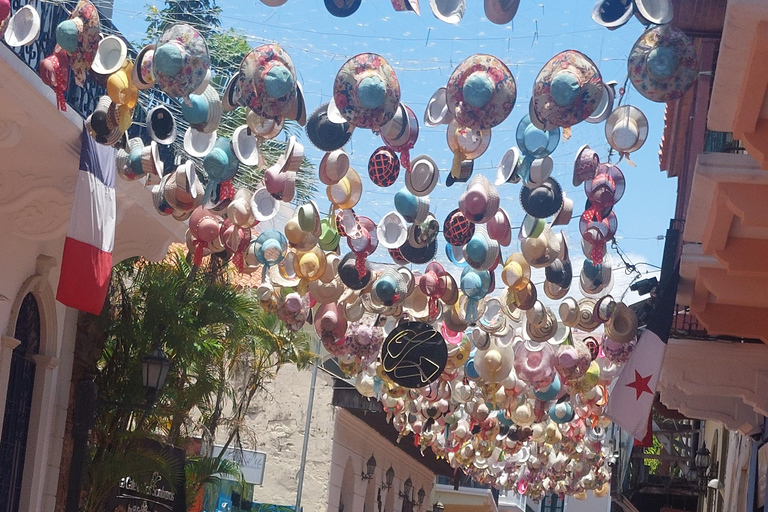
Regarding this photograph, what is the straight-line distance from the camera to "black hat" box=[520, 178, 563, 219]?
24.7 feet

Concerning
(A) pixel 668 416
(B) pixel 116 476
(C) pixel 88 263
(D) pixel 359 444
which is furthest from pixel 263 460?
(C) pixel 88 263

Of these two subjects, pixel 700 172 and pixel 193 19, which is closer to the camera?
pixel 700 172

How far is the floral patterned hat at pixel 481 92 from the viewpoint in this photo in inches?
254

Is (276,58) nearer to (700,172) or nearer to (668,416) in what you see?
(700,172)

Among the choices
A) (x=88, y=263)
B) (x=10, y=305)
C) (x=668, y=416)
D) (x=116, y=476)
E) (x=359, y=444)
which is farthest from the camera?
(x=359, y=444)

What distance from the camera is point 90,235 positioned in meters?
7.72

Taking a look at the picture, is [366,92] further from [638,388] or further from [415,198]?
[638,388]

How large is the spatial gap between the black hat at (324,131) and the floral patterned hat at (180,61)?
2.58ft

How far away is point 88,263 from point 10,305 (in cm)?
182

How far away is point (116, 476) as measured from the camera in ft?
35.0

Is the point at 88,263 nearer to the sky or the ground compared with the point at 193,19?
nearer to the ground

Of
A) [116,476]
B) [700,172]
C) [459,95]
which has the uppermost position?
[459,95]

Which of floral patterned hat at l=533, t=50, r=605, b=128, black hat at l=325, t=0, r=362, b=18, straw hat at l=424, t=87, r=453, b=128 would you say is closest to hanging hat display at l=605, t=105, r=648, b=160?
floral patterned hat at l=533, t=50, r=605, b=128

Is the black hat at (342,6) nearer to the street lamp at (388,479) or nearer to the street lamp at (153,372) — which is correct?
the street lamp at (153,372)
